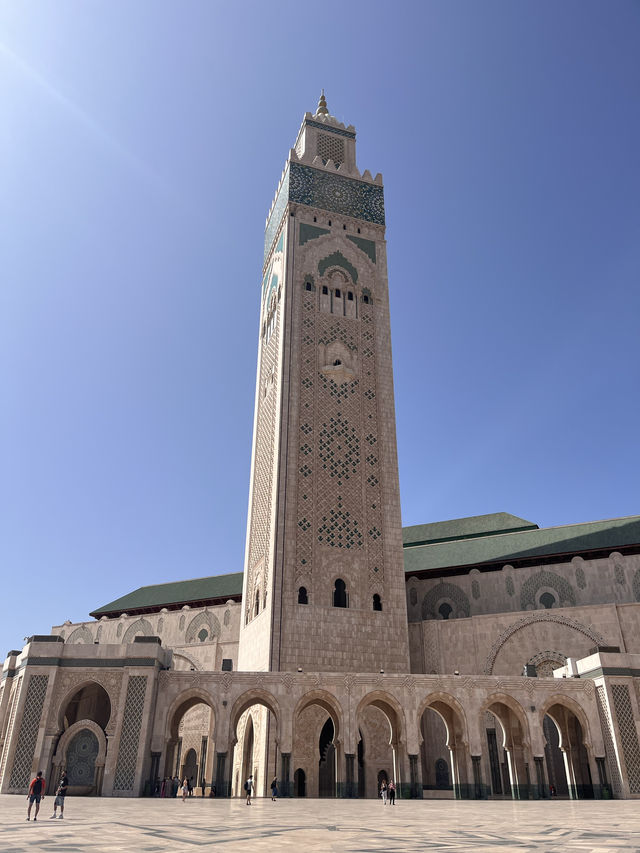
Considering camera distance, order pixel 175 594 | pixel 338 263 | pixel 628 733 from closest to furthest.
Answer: pixel 628 733, pixel 338 263, pixel 175 594

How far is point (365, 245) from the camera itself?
27.5 meters

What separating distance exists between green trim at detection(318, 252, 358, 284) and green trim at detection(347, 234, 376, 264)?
105 centimetres

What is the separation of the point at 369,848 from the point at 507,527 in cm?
2499

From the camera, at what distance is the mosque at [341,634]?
16.5 meters

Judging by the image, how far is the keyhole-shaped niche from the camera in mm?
24375

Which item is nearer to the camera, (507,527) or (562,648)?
(562,648)

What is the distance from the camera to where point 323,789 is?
1983 centimetres

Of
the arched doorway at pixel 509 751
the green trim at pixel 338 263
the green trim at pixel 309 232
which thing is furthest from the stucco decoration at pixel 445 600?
the green trim at pixel 309 232

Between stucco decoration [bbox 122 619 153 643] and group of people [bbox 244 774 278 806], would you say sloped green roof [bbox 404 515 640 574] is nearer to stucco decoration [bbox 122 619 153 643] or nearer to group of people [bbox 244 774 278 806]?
group of people [bbox 244 774 278 806]

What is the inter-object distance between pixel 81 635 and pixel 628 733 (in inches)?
989

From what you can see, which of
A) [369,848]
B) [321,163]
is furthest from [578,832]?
[321,163]

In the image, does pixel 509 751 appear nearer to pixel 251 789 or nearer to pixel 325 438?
pixel 251 789

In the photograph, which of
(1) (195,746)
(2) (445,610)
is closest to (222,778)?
(2) (445,610)

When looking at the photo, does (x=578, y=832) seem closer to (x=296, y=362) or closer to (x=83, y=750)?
(x=83, y=750)
